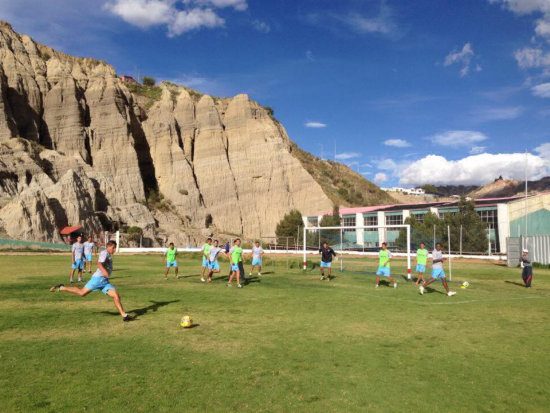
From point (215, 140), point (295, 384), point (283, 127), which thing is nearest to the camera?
point (295, 384)

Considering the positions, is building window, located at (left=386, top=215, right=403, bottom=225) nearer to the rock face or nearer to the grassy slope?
the rock face

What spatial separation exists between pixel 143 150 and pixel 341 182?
52.4 m

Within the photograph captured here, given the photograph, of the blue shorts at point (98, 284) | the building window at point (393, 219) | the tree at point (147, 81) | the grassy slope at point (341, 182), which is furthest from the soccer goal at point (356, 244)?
the tree at point (147, 81)

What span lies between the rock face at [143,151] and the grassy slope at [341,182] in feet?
67.3

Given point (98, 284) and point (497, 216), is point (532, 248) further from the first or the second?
point (98, 284)

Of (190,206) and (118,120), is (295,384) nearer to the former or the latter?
(190,206)

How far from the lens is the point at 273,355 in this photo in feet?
26.4

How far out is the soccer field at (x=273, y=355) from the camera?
596 centimetres

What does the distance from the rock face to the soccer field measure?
50.6m

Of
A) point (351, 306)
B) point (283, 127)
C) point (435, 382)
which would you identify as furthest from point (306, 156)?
point (435, 382)

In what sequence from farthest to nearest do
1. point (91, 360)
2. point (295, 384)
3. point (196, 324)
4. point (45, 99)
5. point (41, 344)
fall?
point (45, 99) → point (196, 324) → point (41, 344) → point (91, 360) → point (295, 384)

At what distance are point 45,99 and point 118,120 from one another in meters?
12.0

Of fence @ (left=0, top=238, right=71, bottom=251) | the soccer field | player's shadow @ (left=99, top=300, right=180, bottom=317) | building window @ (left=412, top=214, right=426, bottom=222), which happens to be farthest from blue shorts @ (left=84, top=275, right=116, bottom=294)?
Result: building window @ (left=412, top=214, right=426, bottom=222)

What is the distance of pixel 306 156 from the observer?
11431cm
